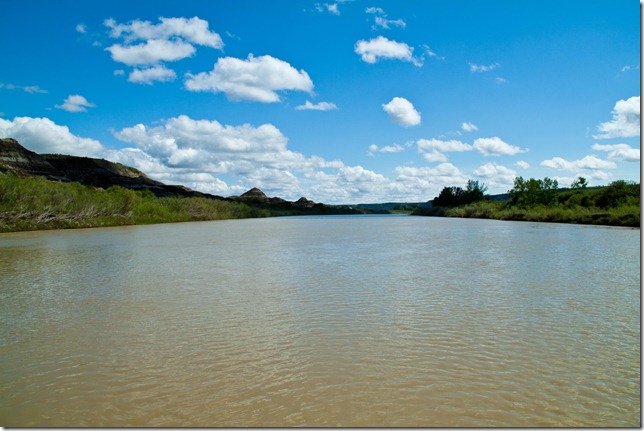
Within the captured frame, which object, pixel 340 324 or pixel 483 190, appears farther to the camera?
pixel 483 190

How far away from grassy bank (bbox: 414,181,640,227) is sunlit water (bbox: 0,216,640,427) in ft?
94.4

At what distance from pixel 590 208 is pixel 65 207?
143ft

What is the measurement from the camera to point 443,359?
5.07 m

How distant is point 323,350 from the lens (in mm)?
5438

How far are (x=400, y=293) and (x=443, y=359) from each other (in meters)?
3.97

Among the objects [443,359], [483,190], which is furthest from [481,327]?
[483,190]

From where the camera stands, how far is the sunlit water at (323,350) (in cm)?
386

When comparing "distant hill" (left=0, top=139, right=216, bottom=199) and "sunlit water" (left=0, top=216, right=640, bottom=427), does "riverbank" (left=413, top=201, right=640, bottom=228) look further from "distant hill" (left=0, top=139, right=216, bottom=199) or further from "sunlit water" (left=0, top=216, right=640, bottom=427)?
"distant hill" (left=0, top=139, right=216, bottom=199)

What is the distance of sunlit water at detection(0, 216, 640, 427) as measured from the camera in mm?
3863

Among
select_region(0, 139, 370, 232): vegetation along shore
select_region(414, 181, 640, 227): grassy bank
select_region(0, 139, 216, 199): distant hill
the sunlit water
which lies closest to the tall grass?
select_region(414, 181, 640, 227): grassy bank

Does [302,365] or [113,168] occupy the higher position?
[113,168]

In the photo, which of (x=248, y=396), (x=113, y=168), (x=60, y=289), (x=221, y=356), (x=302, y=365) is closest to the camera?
(x=248, y=396)

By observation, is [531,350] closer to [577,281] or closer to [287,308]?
[287,308]

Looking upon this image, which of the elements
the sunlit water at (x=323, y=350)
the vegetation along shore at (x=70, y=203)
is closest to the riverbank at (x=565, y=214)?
the sunlit water at (x=323, y=350)
